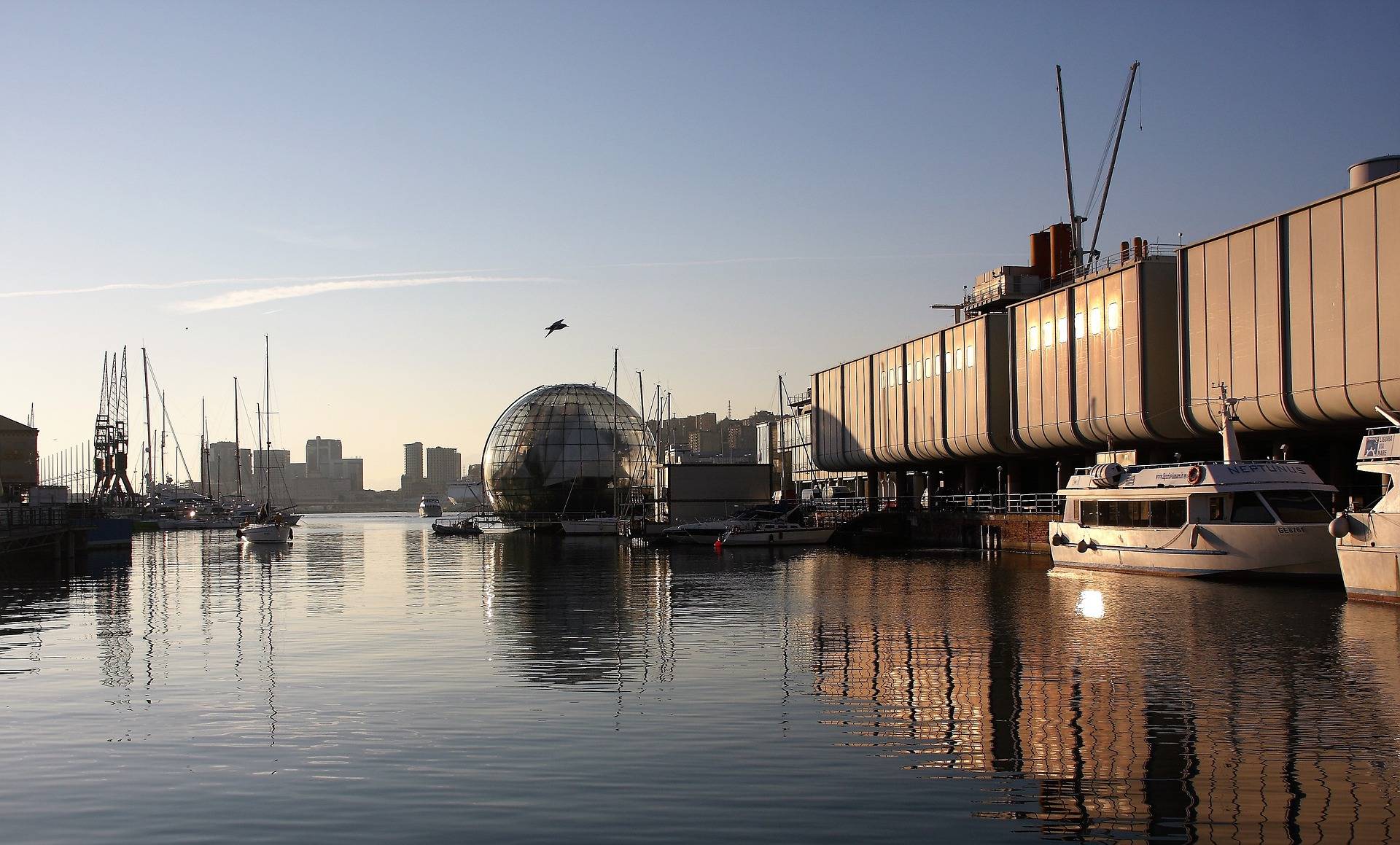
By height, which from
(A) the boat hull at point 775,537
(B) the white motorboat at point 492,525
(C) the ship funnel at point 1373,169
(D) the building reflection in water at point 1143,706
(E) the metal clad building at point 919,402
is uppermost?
(C) the ship funnel at point 1373,169

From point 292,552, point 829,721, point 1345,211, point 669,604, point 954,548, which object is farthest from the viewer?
point 292,552

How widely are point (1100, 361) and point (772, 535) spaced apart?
26.2 m

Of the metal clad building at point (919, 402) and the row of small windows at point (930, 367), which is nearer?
the metal clad building at point (919, 402)

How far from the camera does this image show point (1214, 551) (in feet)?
164

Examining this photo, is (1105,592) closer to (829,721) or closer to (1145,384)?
(1145,384)

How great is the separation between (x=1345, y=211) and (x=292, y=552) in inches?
2787

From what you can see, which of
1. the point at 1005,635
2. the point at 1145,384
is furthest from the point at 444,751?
the point at 1145,384

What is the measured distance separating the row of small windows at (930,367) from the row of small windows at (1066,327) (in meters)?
8.10

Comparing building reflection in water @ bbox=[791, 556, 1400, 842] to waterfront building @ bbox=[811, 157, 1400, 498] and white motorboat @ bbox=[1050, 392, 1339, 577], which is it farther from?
waterfront building @ bbox=[811, 157, 1400, 498]

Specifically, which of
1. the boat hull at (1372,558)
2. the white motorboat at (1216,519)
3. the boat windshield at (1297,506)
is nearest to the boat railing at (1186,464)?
the white motorboat at (1216,519)

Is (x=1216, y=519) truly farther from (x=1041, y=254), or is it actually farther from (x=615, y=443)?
(x=615, y=443)

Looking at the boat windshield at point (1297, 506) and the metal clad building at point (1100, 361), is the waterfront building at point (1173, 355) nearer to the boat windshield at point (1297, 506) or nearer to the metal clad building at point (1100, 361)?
the metal clad building at point (1100, 361)

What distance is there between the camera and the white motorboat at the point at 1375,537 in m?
38.0

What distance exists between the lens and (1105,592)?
155 feet
